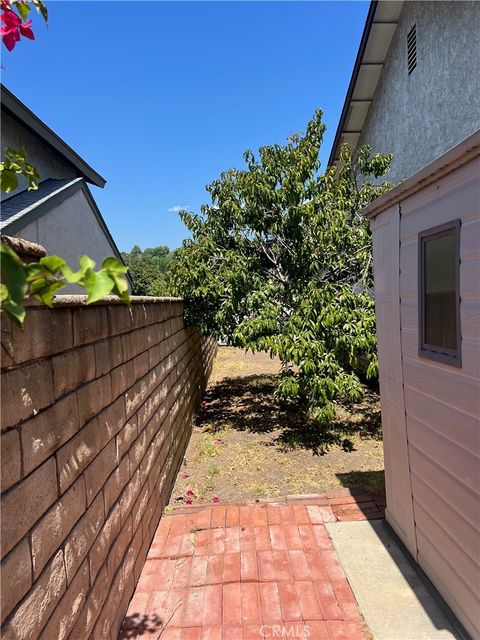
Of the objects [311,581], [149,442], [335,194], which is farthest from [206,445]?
[335,194]

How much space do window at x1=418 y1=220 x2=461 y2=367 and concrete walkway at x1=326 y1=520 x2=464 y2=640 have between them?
1.65 metres

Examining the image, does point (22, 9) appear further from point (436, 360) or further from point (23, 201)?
point (23, 201)

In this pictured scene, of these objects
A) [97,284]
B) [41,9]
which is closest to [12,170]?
[41,9]

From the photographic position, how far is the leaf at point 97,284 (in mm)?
851

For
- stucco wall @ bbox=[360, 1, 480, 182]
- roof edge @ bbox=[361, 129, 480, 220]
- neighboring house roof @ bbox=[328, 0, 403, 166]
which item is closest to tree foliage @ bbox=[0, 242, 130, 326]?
roof edge @ bbox=[361, 129, 480, 220]

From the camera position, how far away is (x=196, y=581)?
288 centimetres

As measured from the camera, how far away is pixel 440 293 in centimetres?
250

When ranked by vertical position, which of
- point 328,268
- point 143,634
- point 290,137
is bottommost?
point 143,634

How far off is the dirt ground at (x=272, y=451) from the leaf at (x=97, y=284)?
3.76 m

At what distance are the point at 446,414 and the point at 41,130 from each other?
10615mm

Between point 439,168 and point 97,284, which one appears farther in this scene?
point 439,168

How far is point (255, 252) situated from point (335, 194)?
1577mm

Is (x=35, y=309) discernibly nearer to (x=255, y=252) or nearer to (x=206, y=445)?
(x=206, y=445)

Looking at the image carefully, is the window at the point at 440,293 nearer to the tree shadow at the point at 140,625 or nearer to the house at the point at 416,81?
the tree shadow at the point at 140,625
